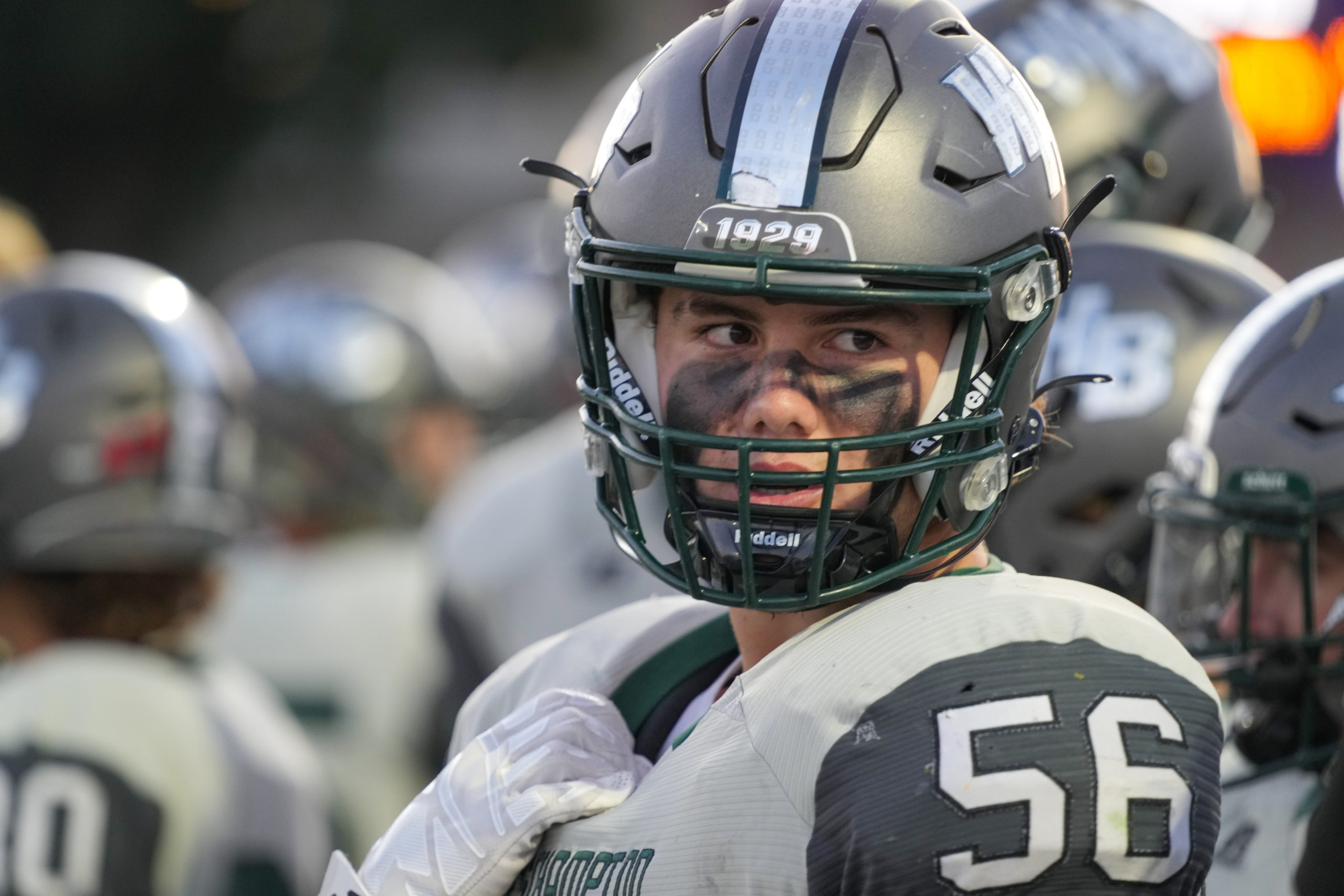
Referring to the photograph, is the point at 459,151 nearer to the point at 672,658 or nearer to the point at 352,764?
the point at 352,764

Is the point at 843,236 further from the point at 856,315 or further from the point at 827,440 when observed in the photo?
the point at 827,440

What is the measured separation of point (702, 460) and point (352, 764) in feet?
12.0

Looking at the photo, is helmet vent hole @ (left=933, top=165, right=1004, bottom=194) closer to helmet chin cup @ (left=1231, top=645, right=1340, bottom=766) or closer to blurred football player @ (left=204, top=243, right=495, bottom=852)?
helmet chin cup @ (left=1231, top=645, right=1340, bottom=766)

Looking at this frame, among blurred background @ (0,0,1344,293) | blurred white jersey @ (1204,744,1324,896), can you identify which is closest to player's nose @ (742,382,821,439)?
blurred white jersey @ (1204,744,1324,896)

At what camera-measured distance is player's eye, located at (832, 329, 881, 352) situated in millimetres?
1815

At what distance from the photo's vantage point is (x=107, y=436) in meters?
3.70

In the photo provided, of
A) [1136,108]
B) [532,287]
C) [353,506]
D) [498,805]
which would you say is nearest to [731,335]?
[498,805]

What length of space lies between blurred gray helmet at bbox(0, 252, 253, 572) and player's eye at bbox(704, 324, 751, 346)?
7.11 ft

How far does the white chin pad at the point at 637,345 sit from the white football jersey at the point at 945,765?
1.24ft

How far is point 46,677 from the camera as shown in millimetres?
3072

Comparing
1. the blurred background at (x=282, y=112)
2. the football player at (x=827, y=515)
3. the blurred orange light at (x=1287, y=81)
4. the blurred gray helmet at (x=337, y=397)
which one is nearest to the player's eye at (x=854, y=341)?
the football player at (x=827, y=515)

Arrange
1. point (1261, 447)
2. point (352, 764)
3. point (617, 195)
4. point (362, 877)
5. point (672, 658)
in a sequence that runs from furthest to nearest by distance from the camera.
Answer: point (352, 764), point (1261, 447), point (672, 658), point (617, 195), point (362, 877)

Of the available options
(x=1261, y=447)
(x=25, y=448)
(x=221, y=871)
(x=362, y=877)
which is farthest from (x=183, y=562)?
(x=1261, y=447)

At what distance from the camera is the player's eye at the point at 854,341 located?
5.96ft
